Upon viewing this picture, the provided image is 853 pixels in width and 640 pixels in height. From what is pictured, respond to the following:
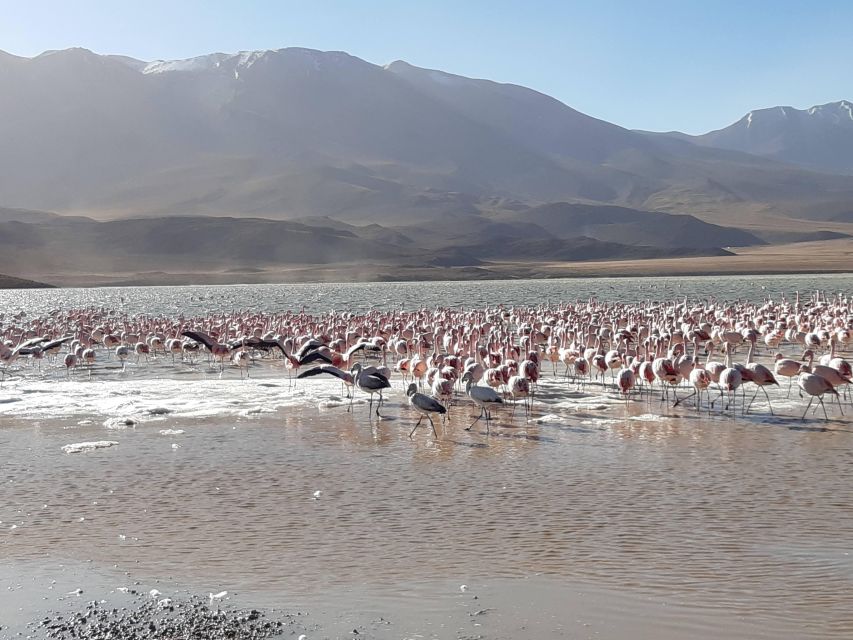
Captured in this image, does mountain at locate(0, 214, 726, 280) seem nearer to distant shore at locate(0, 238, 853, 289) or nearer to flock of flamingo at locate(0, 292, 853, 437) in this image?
distant shore at locate(0, 238, 853, 289)

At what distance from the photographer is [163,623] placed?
614 centimetres

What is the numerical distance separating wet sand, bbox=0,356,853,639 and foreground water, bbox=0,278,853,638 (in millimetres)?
24

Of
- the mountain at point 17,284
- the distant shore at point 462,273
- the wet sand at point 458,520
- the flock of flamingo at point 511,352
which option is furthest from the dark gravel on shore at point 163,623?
the mountain at point 17,284

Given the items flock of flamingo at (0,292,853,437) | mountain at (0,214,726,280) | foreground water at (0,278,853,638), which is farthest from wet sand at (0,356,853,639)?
mountain at (0,214,726,280)

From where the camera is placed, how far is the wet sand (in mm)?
6289

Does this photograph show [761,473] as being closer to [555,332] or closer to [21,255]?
[555,332]

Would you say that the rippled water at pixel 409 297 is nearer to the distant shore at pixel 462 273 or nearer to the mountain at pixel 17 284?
the distant shore at pixel 462 273

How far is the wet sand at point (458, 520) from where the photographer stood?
629 cm

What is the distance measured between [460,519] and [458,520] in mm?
36

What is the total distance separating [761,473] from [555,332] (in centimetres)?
995

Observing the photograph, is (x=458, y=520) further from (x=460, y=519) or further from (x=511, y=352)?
(x=511, y=352)

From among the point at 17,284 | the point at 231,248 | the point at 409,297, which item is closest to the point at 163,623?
the point at 409,297

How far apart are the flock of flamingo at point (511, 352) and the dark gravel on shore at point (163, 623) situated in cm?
550

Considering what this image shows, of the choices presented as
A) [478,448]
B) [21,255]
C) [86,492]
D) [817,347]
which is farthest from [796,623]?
[21,255]
